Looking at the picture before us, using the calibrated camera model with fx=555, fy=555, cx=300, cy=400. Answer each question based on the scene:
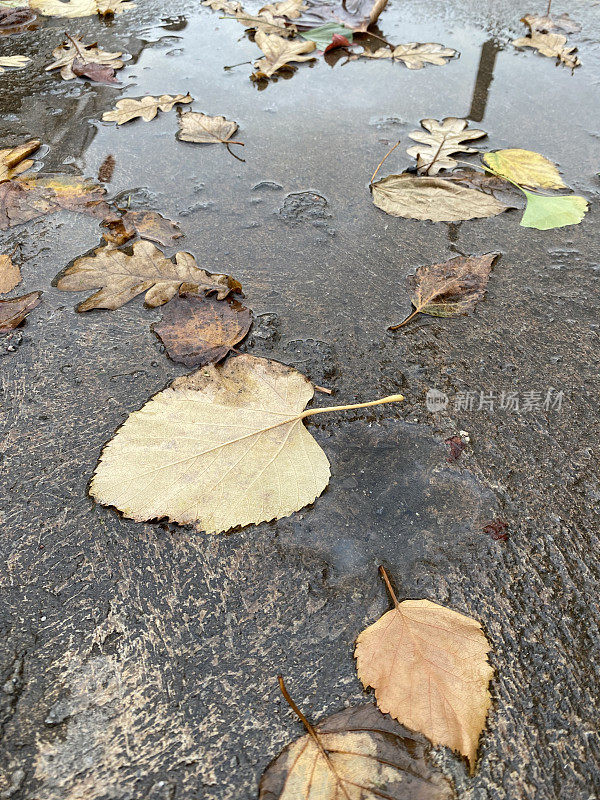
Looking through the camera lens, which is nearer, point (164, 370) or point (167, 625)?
point (167, 625)

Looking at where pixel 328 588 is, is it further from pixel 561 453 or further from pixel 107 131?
pixel 107 131

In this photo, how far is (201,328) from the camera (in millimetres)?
1401

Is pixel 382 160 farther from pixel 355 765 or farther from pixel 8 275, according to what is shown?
pixel 355 765

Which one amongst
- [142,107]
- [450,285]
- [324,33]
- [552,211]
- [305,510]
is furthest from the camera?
[324,33]

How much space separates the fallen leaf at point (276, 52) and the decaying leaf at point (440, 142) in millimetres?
787

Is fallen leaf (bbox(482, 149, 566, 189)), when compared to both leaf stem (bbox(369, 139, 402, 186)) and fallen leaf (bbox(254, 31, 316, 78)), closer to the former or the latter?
leaf stem (bbox(369, 139, 402, 186))

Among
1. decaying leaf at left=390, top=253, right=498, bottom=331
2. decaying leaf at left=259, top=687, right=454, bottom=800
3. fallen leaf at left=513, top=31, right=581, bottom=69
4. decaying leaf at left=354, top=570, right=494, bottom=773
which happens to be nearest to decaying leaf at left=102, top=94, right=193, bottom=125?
decaying leaf at left=390, top=253, right=498, bottom=331

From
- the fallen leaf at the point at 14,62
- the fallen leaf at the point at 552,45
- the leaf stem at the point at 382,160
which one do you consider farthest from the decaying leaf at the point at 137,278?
the fallen leaf at the point at 552,45

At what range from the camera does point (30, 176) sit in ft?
6.23

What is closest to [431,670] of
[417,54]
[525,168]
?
[525,168]

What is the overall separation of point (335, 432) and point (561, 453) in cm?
49

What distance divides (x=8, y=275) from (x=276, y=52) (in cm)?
175

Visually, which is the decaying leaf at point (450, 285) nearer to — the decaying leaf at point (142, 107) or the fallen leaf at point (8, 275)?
the fallen leaf at point (8, 275)

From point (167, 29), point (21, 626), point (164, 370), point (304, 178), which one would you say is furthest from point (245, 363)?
point (167, 29)
